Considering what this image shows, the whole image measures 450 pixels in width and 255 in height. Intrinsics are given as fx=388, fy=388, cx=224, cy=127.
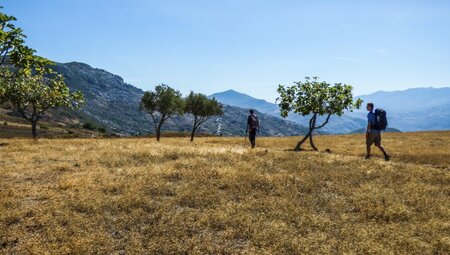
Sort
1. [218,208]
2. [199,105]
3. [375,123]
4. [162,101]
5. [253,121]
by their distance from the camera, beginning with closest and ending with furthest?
[218,208] < [375,123] < [253,121] < [162,101] < [199,105]

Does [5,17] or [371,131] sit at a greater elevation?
[5,17]

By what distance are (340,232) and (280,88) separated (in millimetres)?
29812

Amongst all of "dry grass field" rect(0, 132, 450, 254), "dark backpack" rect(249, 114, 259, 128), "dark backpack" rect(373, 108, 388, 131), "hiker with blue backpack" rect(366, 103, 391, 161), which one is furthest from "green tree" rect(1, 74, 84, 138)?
"dark backpack" rect(373, 108, 388, 131)

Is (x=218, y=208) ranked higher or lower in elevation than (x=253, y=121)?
lower

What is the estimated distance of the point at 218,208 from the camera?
13.8 metres

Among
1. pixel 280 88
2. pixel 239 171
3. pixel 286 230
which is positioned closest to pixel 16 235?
pixel 286 230

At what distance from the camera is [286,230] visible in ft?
39.3

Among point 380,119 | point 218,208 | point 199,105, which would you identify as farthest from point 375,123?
point 199,105

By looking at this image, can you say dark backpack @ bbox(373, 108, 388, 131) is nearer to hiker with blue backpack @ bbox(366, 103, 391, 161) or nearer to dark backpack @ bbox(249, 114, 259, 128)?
hiker with blue backpack @ bbox(366, 103, 391, 161)

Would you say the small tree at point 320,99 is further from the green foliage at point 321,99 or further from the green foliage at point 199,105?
the green foliage at point 199,105

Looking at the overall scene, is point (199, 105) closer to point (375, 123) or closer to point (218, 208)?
point (375, 123)

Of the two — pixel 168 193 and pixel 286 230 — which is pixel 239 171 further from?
pixel 286 230

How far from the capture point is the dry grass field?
10.8m

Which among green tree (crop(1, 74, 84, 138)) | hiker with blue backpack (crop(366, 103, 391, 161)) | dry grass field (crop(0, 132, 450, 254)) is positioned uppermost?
green tree (crop(1, 74, 84, 138))
